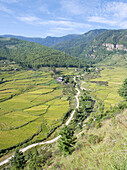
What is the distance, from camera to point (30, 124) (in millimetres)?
39844

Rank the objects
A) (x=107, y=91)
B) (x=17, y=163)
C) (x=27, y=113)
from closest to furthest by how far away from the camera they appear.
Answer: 1. (x=17, y=163)
2. (x=27, y=113)
3. (x=107, y=91)

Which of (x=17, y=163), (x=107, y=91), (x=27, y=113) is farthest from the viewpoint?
(x=107, y=91)

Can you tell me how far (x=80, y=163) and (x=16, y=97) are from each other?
6386 cm

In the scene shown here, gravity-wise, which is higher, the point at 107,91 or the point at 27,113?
the point at 107,91

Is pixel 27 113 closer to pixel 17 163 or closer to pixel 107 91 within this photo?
pixel 17 163

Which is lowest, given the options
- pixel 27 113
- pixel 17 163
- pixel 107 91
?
pixel 27 113

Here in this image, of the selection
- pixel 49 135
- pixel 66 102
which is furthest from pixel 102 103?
pixel 49 135

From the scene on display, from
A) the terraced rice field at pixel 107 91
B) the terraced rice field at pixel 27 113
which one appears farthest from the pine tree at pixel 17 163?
the terraced rice field at pixel 107 91

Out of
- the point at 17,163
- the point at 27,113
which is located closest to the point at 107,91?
the point at 27,113

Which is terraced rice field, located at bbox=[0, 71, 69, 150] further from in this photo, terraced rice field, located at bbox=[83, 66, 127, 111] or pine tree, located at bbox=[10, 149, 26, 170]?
terraced rice field, located at bbox=[83, 66, 127, 111]

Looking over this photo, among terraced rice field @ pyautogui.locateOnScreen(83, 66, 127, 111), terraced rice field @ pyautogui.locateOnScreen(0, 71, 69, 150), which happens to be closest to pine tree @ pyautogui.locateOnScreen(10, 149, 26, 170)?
terraced rice field @ pyautogui.locateOnScreen(0, 71, 69, 150)

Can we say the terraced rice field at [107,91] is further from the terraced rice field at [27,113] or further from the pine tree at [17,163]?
the pine tree at [17,163]

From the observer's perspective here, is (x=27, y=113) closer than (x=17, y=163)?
No

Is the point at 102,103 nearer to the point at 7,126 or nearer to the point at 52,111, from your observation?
the point at 52,111
